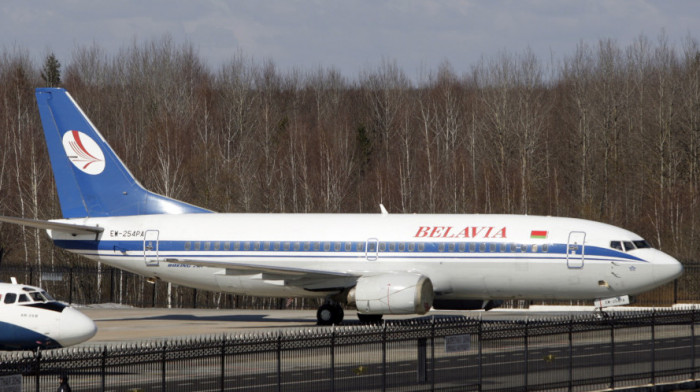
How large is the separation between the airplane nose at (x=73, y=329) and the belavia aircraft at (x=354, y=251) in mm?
12900

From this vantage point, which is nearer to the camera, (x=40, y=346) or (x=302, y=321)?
(x=40, y=346)

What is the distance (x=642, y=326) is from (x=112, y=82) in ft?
330

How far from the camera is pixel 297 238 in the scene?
3978 cm

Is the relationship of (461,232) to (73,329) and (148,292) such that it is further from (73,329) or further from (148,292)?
(148,292)

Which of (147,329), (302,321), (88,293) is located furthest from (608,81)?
(147,329)

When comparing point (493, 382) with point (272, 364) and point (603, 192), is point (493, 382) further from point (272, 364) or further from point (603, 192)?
point (603, 192)

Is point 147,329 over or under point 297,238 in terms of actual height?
under

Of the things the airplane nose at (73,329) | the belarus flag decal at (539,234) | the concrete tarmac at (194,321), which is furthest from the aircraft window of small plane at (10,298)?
the belarus flag decal at (539,234)

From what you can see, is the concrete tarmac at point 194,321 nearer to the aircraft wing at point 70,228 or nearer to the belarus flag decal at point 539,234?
the aircraft wing at point 70,228

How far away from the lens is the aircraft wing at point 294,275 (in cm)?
3750

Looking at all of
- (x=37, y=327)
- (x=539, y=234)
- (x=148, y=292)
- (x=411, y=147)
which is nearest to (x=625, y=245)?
(x=539, y=234)

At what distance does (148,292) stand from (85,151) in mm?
26184

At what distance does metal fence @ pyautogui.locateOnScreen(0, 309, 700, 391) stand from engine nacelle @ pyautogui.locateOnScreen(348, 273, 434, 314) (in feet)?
38.2

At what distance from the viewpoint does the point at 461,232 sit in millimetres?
38094
